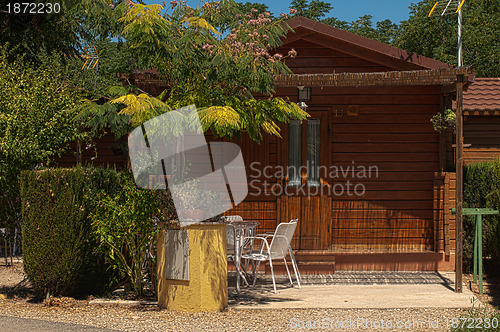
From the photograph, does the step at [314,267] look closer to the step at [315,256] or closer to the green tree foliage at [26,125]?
the step at [315,256]

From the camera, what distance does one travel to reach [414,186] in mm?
9719

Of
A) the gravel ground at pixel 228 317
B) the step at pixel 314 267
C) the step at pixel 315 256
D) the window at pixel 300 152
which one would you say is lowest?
→ the gravel ground at pixel 228 317

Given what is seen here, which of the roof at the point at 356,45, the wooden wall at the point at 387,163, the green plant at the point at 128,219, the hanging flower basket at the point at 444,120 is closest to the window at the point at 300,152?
the wooden wall at the point at 387,163

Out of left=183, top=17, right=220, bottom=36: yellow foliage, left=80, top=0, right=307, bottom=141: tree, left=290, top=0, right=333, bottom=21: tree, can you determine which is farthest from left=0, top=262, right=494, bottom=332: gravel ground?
left=290, top=0, right=333, bottom=21: tree

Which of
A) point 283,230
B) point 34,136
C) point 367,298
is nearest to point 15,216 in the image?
point 34,136

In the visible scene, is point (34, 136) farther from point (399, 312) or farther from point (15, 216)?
point (399, 312)

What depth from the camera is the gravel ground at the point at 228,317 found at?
5992mm

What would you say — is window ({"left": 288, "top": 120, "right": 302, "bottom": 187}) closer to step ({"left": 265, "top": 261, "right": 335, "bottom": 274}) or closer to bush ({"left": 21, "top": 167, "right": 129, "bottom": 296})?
step ({"left": 265, "top": 261, "right": 335, "bottom": 274})

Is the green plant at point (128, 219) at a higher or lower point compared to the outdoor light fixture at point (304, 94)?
lower

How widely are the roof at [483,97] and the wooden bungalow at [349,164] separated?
3.02 metres

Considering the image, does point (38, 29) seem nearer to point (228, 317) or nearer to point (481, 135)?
point (228, 317)

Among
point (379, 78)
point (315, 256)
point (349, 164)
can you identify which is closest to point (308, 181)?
point (349, 164)

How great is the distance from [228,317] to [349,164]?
13.7ft

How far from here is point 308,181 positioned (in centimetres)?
974
